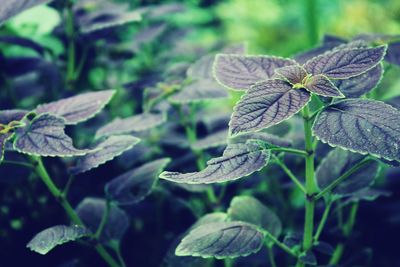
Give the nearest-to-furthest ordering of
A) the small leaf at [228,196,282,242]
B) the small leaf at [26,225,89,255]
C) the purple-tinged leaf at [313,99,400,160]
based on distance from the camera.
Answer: the purple-tinged leaf at [313,99,400,160], the small leaf at [26,225,89,255], the small leaf at [228,196,282,242]

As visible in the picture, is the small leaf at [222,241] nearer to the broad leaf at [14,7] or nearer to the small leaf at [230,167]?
the small leaf at [230,167]

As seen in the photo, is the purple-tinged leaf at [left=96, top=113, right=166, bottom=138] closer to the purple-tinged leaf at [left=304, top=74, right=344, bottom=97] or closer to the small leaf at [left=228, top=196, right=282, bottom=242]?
the small leaf at [left=228, top=196, right=282, bottom=242]

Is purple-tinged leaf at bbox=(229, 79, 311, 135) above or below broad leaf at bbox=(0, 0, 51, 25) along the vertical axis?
below

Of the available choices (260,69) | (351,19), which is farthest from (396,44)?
(351,19)

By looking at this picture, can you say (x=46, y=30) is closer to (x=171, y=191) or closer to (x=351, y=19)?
(x=171, y=191)

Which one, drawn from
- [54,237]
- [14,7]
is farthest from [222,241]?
[14,7]

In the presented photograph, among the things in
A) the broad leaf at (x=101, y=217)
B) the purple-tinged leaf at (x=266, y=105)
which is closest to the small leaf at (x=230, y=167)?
the purple-tinged leaf at (x=266, y=105)

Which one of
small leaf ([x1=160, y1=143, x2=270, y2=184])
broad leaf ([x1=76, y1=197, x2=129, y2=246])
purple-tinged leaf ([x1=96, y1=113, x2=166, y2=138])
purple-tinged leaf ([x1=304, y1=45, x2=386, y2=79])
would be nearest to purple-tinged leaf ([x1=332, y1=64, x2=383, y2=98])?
purple-tinged leaf ([x1=304, y1=45, x2=386, y2=79])
